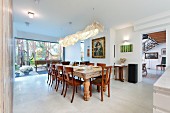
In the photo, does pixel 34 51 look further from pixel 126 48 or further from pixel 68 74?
pixel 126 48

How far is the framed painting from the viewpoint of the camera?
5.50 meters

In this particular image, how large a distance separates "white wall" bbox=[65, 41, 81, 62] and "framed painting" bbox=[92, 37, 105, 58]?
6.01ft

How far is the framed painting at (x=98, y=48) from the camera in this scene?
5500 mm

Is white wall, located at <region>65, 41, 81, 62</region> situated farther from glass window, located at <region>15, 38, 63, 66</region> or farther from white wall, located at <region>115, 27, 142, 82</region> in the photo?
white wall, located at <region>115, 27, 142, 82</region>

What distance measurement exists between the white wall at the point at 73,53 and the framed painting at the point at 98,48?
1832 mm

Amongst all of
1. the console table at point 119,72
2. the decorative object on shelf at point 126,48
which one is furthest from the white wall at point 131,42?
the console table at point 119,72

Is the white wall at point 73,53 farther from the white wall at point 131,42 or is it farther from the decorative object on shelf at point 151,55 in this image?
the decorative object on shelf at point 151,55

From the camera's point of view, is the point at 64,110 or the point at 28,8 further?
the point at 28,8

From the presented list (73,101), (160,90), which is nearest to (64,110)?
(73,101)

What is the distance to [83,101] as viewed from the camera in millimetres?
2621

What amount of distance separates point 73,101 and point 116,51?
3769 mm

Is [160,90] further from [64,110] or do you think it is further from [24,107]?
[24,107]

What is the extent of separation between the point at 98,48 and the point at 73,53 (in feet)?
8.91

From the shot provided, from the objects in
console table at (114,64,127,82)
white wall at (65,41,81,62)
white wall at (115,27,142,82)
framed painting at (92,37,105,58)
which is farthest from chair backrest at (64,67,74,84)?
white wall at (65,41,81,62)
